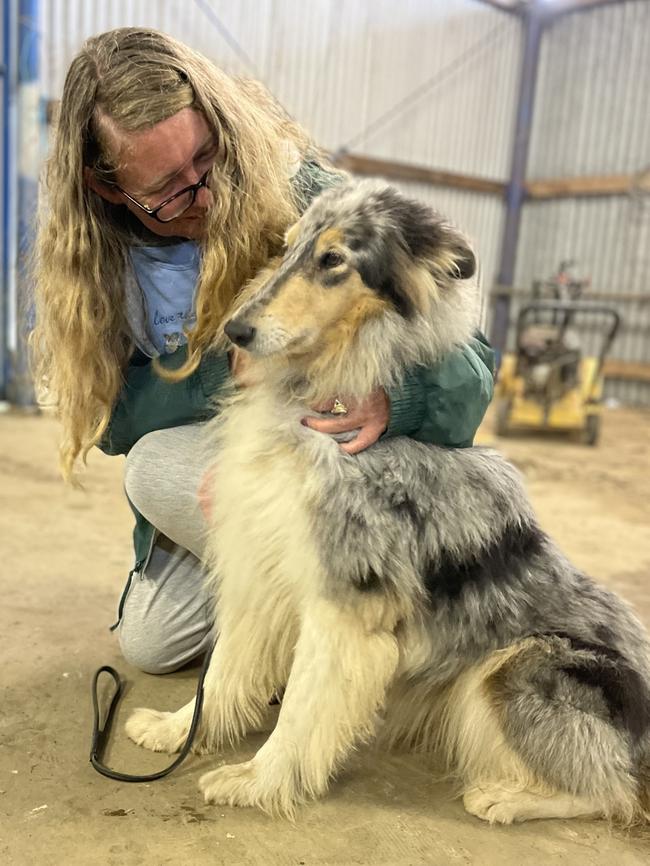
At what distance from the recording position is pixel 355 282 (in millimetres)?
1551

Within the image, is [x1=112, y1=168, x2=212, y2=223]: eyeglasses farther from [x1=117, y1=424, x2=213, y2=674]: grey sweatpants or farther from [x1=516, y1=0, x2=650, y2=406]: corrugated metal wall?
[x1=516, y1=0, x2=650, y2=406]: corrugated metal wall

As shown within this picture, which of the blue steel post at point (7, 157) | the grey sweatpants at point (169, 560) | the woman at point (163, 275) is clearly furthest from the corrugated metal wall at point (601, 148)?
the woman at point (163, 275)

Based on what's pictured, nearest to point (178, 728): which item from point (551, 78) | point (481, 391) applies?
point (481, 391)

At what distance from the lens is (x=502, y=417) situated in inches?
282

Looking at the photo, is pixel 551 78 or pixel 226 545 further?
pixel 551 78

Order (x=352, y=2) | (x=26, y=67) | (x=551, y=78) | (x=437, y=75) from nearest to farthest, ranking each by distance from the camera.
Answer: (x=26, y=67), (x=352, y=2), (x=437, y=75), (x=551, y=78)

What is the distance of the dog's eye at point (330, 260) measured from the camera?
5.07ft

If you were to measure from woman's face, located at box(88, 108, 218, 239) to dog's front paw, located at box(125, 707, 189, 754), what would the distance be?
1.36 m

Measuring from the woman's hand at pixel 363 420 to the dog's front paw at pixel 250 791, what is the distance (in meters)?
0.82

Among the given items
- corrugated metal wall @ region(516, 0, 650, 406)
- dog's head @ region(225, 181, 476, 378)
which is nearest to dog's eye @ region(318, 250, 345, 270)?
dog's head @ region(225, 181, 476, 378)

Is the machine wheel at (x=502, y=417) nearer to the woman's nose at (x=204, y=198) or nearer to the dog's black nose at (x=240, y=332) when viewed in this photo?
the woman's nose at (x=204, y=198)

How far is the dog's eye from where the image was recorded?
60.8 inches

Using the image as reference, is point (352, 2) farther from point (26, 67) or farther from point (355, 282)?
point (355, 282)

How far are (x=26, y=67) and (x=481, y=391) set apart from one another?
6419 mm
